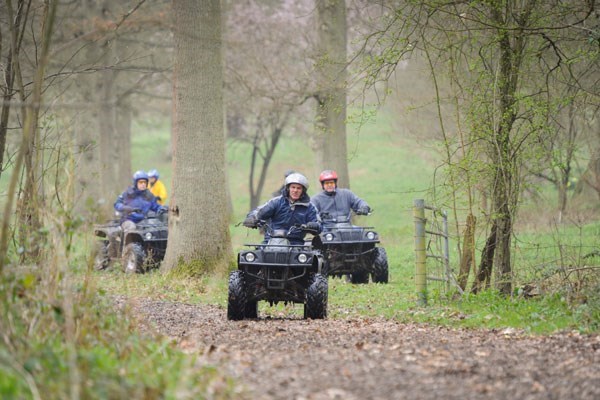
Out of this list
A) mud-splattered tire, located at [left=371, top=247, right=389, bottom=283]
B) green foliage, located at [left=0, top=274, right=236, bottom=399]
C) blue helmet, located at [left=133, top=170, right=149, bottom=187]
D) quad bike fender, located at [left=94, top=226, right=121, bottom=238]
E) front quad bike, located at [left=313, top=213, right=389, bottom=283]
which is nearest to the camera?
green foliage, located at [left=0, top=274, right=236, bottom=399]

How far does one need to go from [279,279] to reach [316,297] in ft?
1.72

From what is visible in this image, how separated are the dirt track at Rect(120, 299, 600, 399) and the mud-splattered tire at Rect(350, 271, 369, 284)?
693 cm

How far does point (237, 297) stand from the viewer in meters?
12.0

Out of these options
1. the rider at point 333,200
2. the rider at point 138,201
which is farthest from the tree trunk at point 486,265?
the rider at point 138,201

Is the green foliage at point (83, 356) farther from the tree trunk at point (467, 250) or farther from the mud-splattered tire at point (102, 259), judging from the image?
the mud-splattered tire at point (102, 259)

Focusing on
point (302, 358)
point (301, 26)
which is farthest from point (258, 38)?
point (302, 358)

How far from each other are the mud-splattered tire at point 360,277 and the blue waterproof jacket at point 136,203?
5.08 meters

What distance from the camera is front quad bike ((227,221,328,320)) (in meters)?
12.1

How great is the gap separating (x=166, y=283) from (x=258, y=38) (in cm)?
2042

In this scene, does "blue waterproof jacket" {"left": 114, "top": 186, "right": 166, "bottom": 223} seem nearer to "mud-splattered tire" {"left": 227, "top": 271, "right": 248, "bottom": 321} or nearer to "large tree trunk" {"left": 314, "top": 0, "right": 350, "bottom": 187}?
"large tree trunk" {"left": 314, "top": 0, "right": 350, "bottom": 187}

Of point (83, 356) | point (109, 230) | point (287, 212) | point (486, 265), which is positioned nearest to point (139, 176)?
point (109, 230)

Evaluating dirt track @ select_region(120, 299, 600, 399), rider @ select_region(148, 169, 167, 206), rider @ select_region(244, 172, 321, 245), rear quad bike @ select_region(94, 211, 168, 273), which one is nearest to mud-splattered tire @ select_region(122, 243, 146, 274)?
rear quad bike @ select_region(94, 211, 168, 273)

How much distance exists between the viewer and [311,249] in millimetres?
12625

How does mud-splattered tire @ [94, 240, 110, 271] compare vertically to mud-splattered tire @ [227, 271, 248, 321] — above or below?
above
